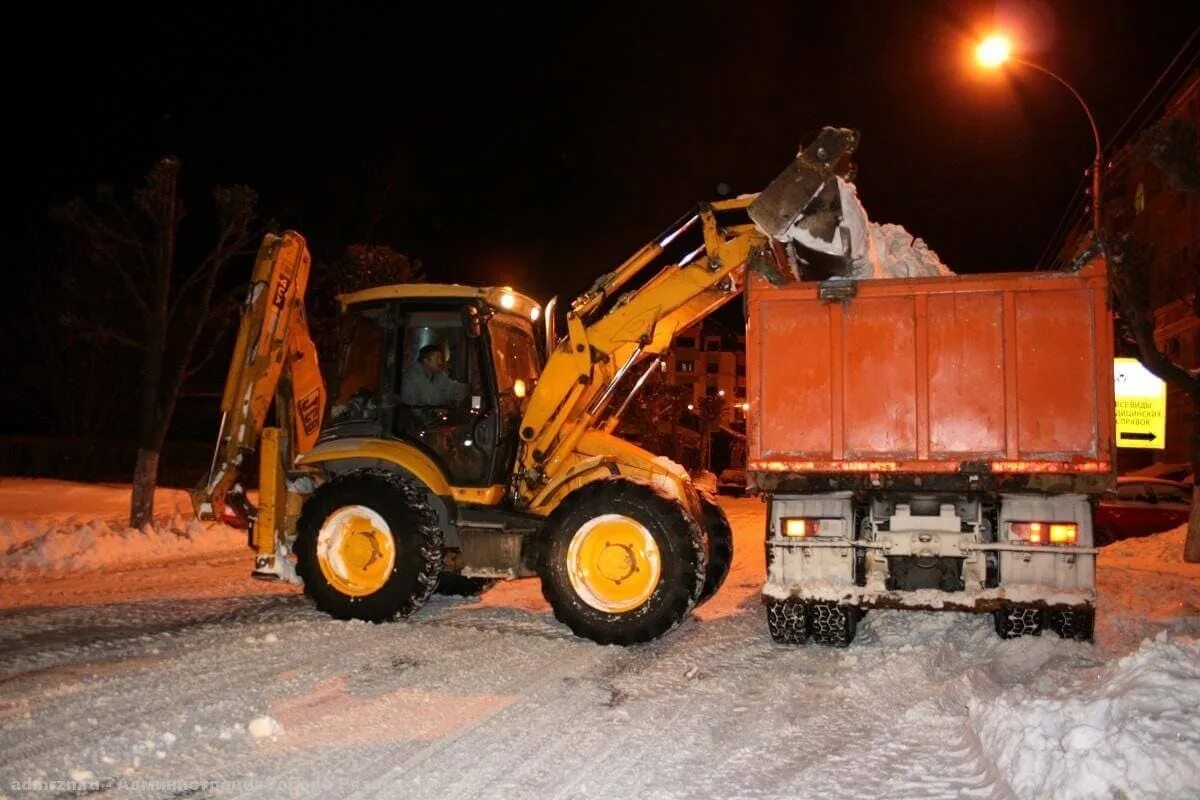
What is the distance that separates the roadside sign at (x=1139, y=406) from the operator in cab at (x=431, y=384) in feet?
45.2

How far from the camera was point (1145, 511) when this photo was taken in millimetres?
15602

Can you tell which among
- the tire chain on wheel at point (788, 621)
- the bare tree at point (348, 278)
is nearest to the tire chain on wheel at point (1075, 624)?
the tire chain on wheel at point (788, 621)

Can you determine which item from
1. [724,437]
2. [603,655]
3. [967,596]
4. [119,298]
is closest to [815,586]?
[967,596]

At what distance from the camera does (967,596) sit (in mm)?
6941

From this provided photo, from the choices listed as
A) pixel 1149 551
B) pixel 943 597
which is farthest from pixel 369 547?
pixel 1149 551

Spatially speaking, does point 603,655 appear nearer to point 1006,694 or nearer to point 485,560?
point 485,560

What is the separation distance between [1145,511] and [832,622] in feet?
35.9

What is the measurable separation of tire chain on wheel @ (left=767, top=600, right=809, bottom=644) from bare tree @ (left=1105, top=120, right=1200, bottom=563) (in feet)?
20.7

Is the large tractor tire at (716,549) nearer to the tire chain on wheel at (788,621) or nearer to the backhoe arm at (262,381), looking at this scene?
the tire chain on wheel at (788,621)

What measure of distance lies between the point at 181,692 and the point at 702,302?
5.07 metres

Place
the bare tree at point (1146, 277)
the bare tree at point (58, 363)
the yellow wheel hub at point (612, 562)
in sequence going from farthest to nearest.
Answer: the bare tree at point (58, 363) → the bare tree at point (1146, 277) → the yellow wheel hub at point (612, 562)

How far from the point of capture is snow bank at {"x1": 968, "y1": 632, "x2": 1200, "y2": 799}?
13.2 feet

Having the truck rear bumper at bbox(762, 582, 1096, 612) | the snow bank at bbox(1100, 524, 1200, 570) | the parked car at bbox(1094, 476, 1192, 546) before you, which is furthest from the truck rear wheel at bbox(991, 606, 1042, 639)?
the parked car at bbox(1094, 476, 1192, 546)

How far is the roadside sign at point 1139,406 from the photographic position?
17.2m
